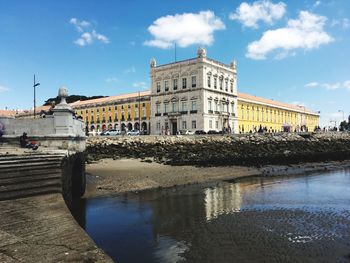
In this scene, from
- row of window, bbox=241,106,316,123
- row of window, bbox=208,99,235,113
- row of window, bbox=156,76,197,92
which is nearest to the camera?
row of window, bbox=156,76,197,92

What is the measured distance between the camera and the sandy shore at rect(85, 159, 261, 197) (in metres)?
18.8

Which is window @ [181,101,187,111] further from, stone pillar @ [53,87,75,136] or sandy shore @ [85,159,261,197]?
stone pillar @ [53,87,75,136]

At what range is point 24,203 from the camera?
8.36 metres

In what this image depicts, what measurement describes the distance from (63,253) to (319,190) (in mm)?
16885

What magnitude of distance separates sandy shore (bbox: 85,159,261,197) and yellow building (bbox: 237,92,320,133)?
4682 centimetres

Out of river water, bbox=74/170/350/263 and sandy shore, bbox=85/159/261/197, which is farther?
sandy shore, bbox=85/159/261/197

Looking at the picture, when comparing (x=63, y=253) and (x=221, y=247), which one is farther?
(x=221, y=247)

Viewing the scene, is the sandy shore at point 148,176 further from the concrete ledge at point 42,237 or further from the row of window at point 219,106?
the row of window at point 219,106

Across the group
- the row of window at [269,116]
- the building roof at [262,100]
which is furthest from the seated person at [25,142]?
the row of window at [269,116]

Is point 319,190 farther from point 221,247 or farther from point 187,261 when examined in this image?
point 187,261

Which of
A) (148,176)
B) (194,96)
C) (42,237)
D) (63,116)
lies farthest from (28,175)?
(194,96)

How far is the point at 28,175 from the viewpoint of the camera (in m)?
9.97

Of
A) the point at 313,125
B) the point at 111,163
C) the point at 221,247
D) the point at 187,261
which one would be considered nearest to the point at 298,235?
the point at 221,247

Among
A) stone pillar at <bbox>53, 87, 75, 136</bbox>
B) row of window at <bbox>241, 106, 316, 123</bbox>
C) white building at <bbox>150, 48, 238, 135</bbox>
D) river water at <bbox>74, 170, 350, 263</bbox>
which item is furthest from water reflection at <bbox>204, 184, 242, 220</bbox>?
row of window at <bbox>241, 106, 316, 123</bbox>
